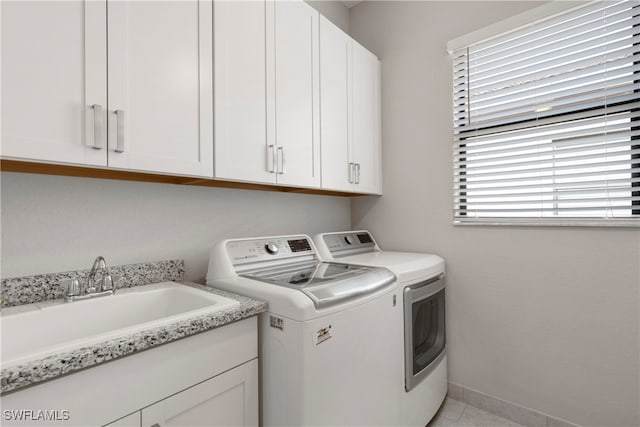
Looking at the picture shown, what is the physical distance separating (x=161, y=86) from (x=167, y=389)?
3.40ft

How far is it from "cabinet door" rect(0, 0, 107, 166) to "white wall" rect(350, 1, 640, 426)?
191cm

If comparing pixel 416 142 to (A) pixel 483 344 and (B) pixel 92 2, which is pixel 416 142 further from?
(B) pixel 92 2

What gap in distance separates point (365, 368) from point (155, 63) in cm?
147

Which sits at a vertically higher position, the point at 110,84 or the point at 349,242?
the point at 110,84

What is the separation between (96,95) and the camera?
3.31 ft

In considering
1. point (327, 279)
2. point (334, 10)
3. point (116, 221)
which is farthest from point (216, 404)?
point (334, 10)

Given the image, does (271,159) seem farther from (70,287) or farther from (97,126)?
(70,287)

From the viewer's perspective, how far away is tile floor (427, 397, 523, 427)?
6.06 ft

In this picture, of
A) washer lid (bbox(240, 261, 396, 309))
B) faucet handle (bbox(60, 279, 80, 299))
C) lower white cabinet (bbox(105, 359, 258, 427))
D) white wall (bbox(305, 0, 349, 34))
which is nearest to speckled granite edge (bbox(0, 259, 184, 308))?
faucet handle (bbox(60, 279, 80, 299))

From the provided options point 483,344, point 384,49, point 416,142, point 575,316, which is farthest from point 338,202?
point 575,316

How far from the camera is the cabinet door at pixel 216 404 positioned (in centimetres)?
92

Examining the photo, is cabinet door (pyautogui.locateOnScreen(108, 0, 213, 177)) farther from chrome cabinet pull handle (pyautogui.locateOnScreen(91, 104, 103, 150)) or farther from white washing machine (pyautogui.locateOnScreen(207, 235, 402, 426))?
white washing machine (pyautogui.locateOnScreen(207, 235, 402, 426))

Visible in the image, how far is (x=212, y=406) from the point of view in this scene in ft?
3.41

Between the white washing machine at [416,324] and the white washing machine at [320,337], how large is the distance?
9cm
